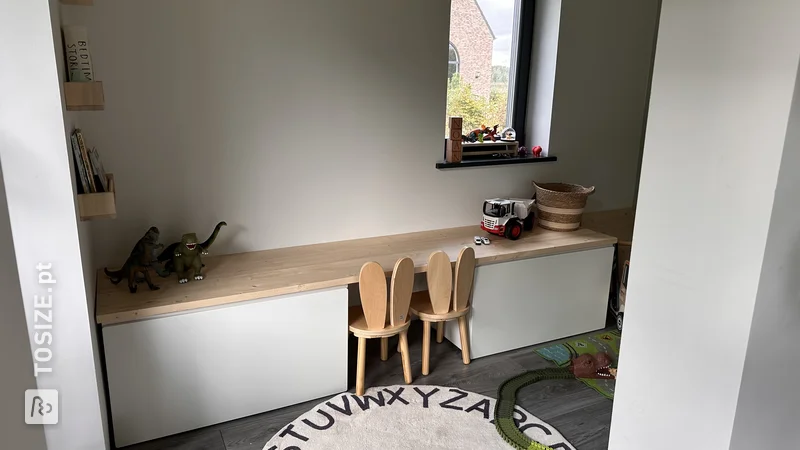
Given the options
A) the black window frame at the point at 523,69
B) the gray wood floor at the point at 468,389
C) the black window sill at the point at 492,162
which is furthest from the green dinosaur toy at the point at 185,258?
the black window frame at the point at 523,69

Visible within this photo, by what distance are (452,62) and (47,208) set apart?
2.04 m

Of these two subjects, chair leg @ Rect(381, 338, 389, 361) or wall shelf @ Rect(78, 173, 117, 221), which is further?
chair leg @ Rect(381, 338, 389, 361)

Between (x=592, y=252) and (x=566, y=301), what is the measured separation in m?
0.28

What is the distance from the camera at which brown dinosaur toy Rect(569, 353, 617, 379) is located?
2639 millimetres

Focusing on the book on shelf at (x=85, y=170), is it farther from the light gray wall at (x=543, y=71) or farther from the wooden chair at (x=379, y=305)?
the light gray wall at (x=543, y=71)

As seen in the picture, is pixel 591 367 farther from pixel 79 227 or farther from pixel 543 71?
pixel 79 227

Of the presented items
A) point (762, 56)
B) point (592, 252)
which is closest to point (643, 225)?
point (762, 56)

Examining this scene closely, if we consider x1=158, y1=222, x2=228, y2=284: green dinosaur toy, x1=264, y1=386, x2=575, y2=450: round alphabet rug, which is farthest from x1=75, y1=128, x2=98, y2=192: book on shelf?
x1=264, y1=386, x2=575, y2=450: round alphabet rug

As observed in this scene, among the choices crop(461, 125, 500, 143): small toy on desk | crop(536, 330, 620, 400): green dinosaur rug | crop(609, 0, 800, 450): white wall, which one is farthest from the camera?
crop(461, 125, 500, 143): small toy on desk

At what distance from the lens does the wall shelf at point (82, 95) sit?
173 cm

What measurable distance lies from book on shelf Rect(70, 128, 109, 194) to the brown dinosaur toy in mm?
2048

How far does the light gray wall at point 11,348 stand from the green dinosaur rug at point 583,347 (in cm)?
236

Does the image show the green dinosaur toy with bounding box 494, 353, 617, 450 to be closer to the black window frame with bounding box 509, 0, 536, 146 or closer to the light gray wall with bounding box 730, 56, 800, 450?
the light gray wall with bounding box 730, 56, 800, 450

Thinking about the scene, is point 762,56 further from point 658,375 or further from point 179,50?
point 179,50
